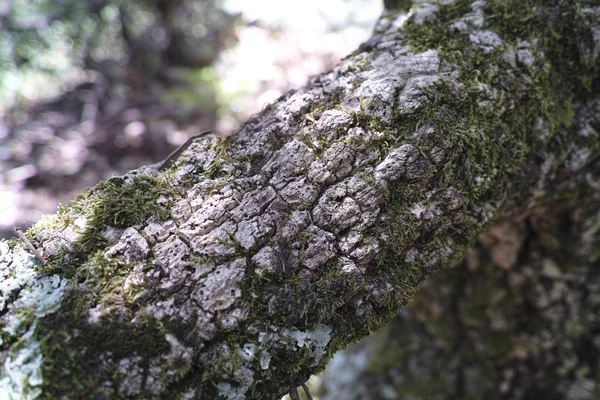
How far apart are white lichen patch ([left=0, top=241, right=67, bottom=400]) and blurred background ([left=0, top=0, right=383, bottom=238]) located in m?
3.31

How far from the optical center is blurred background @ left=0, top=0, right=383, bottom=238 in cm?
491

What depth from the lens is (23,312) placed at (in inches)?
49.4

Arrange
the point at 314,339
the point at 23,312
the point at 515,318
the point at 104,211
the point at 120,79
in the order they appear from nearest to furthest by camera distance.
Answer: the point at 23,312, the point at 314,339, the point at 104,211, the point at 515,318, the point at 120,79

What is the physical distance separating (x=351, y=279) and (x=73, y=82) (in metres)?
6.31

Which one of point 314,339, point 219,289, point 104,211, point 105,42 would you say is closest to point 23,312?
point 104,211

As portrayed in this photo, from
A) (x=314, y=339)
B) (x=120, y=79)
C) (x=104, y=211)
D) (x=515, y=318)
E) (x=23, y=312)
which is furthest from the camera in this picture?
(x=120, y=79)

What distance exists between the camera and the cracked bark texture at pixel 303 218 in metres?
→ 1.25

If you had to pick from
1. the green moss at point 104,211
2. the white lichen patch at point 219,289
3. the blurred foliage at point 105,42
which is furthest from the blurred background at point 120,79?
the white lichen patch at point 219,289

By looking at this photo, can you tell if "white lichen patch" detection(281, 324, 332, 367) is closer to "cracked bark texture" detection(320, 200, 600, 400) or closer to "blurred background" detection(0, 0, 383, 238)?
"cracked bark texture" detection(320, 200, 600, 400)

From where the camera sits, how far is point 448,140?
5.14ft

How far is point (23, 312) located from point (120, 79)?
5839 millimetres

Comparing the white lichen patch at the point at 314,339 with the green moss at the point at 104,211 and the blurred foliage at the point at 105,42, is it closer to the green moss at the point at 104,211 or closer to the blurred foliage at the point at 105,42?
the green moss at the point at 104,211

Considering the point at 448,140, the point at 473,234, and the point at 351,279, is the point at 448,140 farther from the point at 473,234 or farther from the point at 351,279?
the point at 351,279

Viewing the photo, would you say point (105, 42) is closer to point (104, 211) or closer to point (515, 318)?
point (104, 211)
